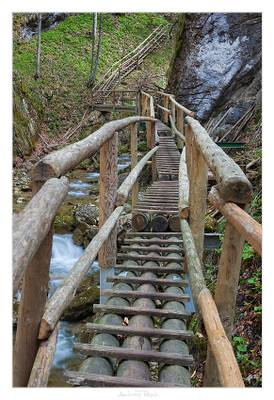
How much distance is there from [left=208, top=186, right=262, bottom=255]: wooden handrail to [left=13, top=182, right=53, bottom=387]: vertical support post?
0.74m

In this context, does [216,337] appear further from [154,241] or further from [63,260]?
[63,260]

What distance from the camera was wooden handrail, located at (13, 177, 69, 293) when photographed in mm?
1091

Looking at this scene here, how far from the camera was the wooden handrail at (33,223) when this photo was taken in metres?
1.09

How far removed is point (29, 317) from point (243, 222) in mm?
868

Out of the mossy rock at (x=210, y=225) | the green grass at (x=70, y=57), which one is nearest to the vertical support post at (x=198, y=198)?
the mossy rock at (x=210, y=225)

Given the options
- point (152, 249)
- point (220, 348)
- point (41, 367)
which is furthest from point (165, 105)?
point (41, 367)

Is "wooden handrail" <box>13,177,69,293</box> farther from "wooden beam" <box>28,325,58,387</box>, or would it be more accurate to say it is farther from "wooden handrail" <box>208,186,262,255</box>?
"wooden handrail" <box>208,186,262,255</box>

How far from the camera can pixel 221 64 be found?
34.0 ft

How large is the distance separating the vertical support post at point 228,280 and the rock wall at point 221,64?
8133 millimetres

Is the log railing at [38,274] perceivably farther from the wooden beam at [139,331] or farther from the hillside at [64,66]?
the hillside at [64,66]

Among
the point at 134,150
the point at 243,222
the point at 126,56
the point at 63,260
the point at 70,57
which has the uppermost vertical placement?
the point at 126,56
